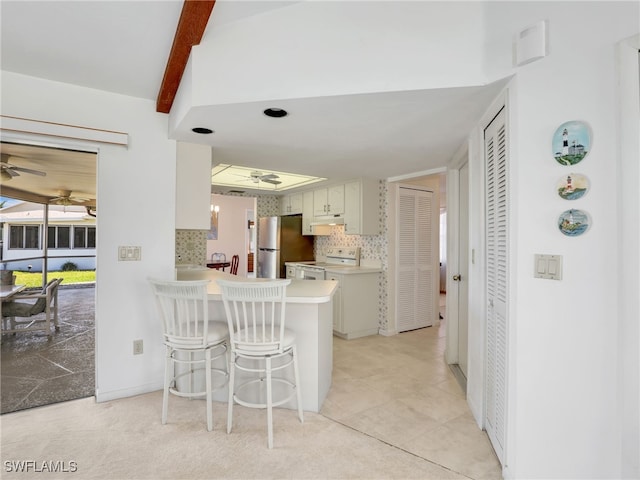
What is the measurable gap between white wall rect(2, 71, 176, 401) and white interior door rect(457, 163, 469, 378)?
265cm

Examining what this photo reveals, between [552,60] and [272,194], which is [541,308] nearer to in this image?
[552,60]

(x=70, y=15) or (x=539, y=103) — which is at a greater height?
(x=70, y=15)

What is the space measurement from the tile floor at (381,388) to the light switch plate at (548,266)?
3.75 ft

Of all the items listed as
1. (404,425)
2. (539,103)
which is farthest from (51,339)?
(539,103)

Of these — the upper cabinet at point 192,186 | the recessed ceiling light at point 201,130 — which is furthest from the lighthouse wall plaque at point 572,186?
the upper cabinet at point 192,186

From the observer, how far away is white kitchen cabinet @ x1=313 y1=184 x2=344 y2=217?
476cm

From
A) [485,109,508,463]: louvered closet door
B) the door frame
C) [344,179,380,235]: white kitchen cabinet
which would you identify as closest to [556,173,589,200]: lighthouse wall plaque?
[485,109,508,463]: louvered closet door

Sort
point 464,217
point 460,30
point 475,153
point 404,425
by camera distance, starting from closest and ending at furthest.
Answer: point 460,30, point 404,425, point 475,153, point 464,217

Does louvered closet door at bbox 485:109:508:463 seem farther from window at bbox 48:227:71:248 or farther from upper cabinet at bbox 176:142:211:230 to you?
window at bbox 48:227:71:248

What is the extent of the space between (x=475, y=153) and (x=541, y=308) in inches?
51.8

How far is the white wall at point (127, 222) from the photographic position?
8.30ft

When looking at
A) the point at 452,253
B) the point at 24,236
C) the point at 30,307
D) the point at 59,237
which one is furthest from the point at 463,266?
the point at 30,307

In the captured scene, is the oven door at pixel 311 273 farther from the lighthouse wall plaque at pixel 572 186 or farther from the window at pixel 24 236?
the lighthouse wall plaque at pixel 572 186

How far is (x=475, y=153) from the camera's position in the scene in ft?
7.99
